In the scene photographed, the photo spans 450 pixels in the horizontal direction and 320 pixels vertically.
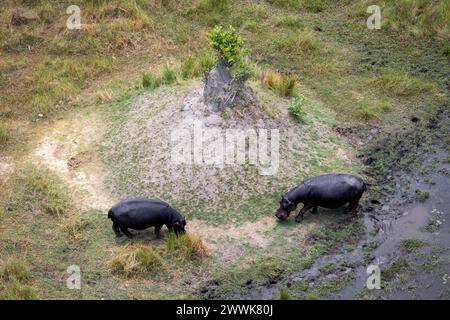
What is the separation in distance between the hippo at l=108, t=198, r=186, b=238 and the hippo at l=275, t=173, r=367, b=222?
182 centimetres

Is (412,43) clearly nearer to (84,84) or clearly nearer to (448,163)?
(448,163)

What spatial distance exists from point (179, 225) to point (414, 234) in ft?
13.2

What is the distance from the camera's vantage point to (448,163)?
13648 mm

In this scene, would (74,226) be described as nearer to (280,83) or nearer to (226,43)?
(226,43)

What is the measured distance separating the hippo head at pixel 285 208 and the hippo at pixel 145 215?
1.71m

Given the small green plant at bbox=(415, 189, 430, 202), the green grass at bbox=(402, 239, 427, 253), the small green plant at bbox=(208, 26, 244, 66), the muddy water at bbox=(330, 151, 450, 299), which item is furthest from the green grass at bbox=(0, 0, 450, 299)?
the small green plant at bbox=(208, 26, 244, 66)

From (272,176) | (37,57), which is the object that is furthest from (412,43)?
(37,57)

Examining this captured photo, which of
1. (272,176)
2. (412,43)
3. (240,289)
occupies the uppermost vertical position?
(412,43)

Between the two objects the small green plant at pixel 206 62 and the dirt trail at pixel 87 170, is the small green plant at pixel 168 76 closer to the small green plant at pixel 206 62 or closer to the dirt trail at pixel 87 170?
the small green plant at pixel 206 62

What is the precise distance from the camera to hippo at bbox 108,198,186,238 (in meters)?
11.4

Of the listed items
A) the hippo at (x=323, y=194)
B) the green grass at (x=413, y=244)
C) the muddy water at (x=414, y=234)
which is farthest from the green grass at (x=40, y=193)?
the green grass at (x=413, y=244)

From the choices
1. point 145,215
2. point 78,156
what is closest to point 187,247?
point 145,215
